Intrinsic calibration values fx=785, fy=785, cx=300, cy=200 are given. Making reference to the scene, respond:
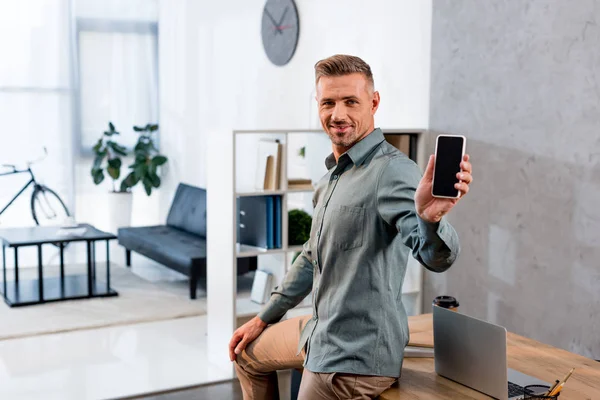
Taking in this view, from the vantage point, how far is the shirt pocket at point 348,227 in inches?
78.0

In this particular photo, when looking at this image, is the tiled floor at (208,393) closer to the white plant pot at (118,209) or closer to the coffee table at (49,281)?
the coffee table at (49,281)

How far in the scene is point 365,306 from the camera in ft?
6.48

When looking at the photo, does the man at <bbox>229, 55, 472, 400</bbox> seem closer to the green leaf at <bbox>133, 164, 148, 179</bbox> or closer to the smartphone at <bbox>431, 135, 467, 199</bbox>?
the smartphone at <bbox>431, 135, 467, 199</bbox>

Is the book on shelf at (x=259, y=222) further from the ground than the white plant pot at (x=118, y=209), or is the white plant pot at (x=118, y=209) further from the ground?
the book on shelf at (x=259, y=222)

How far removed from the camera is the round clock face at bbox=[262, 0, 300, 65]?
5.68 metres

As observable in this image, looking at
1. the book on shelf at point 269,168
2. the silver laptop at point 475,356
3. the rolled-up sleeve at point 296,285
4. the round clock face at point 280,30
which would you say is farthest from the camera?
the round clock face at point 280,30

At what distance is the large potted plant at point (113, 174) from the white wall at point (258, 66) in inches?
21.8

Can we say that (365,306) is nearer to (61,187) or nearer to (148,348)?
(148,348)

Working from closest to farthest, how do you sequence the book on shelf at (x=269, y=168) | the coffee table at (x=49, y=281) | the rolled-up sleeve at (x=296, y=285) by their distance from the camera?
the rolled-up sleeve at (x=296, y=285) < the book on shelf at (x=269, y=168) < the coffee table at (x=49, y=281)

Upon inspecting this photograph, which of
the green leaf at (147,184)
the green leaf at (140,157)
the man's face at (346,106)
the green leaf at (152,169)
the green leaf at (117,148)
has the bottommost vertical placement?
the green leaf at (147,184)

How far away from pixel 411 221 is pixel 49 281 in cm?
532

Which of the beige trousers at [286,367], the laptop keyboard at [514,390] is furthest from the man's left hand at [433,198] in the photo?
the laptop keyboard at [514,390]

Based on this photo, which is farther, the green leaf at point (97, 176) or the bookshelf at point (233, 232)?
the green leaf at point (97, 176)

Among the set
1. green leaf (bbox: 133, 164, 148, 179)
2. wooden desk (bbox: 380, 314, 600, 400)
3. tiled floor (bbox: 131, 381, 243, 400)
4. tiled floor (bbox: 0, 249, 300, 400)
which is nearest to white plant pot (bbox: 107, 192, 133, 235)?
green leaf (bbox: 133, 164, 148, 179)
